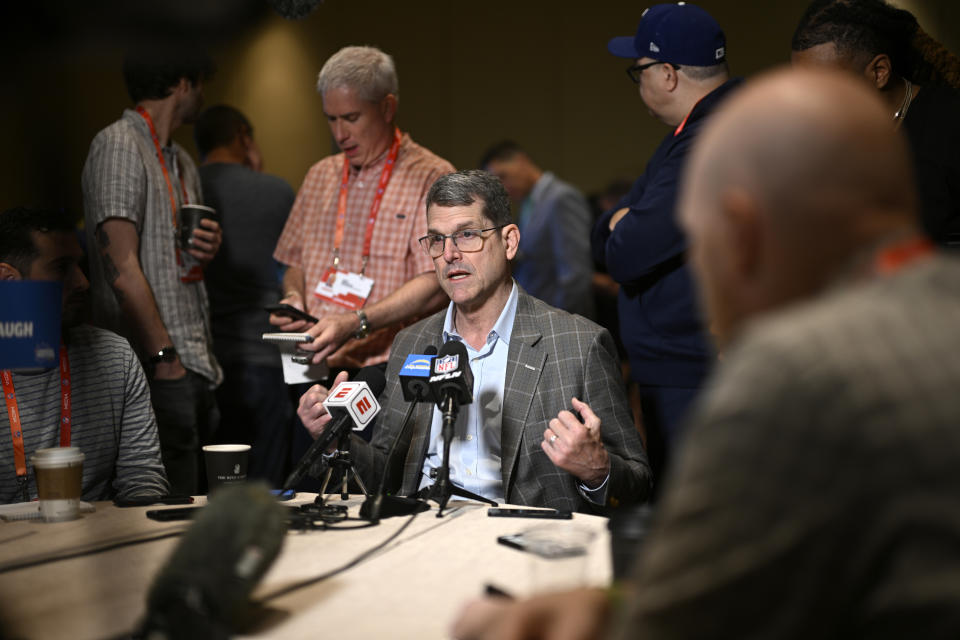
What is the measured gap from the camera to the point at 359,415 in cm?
186

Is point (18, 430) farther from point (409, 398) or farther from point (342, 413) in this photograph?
point (409, 398)

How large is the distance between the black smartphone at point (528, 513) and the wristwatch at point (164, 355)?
4.91ft

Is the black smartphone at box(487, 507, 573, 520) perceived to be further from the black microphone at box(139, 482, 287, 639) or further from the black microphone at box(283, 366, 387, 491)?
the black microphone at box(139, 482, 287, 639)

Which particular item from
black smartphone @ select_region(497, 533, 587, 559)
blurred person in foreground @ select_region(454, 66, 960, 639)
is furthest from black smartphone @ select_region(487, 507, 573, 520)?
blurred person in foreground @ select_region(454, 66, 960, 639)

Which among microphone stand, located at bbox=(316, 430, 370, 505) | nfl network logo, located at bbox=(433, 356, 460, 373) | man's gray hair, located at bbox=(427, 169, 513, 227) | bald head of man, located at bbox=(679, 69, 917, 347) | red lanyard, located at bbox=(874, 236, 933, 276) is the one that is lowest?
microphone stand, located at bbox=(316, 430, 370, 505)

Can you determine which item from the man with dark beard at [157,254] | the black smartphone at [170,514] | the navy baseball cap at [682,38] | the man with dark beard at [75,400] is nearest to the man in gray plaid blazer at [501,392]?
the black smartphone at [170,514]

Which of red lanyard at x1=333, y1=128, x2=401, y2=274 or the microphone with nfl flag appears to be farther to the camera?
red lanyard at x1=333, y1=128, x2=401, y2=274

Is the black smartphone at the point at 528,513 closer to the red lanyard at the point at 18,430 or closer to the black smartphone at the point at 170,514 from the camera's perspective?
the black smartphone at the point at 170,514

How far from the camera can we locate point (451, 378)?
5.87 feet

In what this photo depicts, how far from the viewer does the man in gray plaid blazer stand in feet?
6.92

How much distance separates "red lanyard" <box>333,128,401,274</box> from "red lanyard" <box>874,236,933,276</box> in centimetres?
244

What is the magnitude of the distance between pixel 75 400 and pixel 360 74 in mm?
1483

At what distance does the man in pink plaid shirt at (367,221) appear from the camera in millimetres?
2977

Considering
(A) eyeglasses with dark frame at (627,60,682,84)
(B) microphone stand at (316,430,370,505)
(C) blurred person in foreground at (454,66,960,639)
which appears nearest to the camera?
(C) blurred person in foreground at (454,66,960,639)
